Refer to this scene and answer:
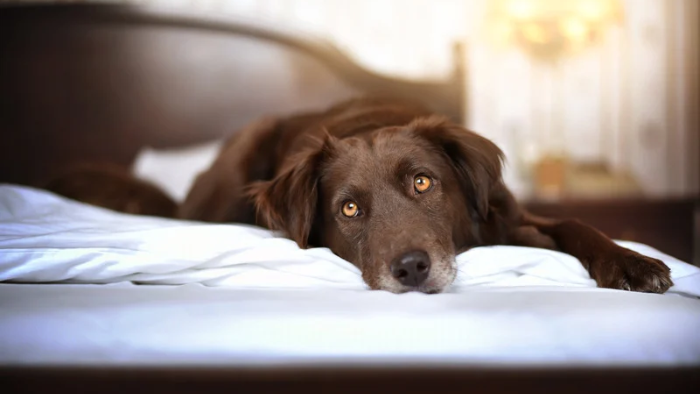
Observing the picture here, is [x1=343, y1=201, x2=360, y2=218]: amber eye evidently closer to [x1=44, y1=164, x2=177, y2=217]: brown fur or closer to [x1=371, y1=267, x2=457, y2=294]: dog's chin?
[x1=371, y1=267, x2=457, y2=294]: dog's chin

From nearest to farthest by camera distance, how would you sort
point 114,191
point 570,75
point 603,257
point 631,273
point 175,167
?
point 631,273 < point 603,257 < point 114,191 < point 175,167 < point 570,75

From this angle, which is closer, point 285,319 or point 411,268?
point 285,319

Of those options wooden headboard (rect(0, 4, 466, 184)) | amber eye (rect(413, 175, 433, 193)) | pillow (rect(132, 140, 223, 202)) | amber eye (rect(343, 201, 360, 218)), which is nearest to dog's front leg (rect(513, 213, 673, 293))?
amber eye (rect(413, 175, 433, 193))

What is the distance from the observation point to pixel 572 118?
4090 mm

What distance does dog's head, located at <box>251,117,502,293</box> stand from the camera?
4.95 feet

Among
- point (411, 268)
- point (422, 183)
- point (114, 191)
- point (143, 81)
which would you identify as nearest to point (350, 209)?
point (422, 183)

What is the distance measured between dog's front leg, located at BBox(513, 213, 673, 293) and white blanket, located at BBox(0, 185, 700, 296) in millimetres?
38

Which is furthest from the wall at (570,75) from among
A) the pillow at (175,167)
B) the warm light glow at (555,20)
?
the pillow at (175,167)

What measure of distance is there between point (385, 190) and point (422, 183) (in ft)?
0.39

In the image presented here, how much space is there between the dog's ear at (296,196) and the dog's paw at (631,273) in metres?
0.79

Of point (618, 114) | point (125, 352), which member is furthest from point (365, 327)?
point (618, 114)

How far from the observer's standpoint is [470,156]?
1.66 metres

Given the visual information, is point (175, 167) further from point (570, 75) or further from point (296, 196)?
point (570, 75)

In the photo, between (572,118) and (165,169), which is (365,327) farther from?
(572,118)
